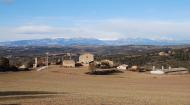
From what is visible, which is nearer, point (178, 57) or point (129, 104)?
point (129, 104)

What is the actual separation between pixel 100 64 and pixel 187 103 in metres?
58.2

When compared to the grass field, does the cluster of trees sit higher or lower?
higher

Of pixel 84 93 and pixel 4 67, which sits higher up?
pixel 4 67

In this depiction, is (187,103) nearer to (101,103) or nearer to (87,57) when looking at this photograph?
(101,103)

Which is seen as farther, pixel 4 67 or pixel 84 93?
pixel 4 67

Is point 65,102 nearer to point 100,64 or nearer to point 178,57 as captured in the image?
point 100,64

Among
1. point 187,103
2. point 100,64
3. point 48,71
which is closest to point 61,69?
point 48,71

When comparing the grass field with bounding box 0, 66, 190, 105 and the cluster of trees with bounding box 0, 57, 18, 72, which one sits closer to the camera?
the grass field with bounding box 0, 66, 190, 105

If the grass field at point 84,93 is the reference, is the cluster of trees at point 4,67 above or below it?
above

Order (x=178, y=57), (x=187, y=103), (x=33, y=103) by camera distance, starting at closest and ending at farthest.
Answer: (x=33, y=103) < (x=187, y=103) < (x=178, y=57)

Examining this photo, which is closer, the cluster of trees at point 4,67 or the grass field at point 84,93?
the grass field at point 84,93

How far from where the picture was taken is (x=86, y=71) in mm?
70875

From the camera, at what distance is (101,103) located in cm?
2377

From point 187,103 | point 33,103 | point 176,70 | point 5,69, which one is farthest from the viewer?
point 176,70
